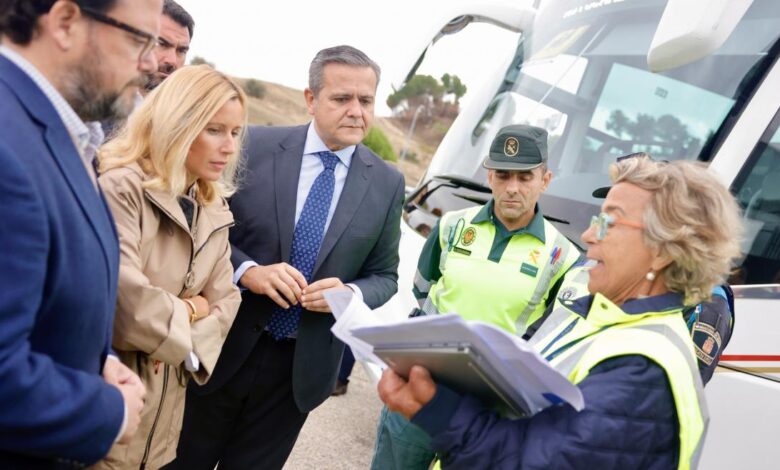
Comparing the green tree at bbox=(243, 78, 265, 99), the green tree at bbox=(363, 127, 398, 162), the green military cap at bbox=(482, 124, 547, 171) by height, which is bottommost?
the green tree at bbox=(243, 78, 265, 99)

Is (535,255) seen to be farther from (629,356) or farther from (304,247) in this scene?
(629,356)

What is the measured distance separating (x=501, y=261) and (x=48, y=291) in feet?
6.35

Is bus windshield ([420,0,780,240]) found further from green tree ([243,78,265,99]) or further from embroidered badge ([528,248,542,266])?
green tree ([243,78,265,99])

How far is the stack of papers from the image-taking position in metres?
1.32

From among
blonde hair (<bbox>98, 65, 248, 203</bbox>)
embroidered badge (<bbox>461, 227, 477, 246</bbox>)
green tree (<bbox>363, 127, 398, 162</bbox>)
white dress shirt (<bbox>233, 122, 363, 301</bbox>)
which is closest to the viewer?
blonde hair (<bbox>98, 65, 248, 203</bbox>)

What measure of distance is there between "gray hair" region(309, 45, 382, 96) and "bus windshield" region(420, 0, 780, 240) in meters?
1.36

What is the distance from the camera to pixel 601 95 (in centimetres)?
388

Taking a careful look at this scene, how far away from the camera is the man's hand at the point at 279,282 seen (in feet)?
7.91

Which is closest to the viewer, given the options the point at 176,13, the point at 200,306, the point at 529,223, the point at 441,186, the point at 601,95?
the point at 200,306

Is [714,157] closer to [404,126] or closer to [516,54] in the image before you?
[516,54]

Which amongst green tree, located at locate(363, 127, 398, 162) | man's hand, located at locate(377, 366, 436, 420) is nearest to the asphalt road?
man's hand, located at locate(377, 366, 436, 420)

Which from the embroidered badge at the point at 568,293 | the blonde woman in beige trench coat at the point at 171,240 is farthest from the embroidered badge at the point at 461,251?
the blonde woman in beige trench coat at the point at 171,240

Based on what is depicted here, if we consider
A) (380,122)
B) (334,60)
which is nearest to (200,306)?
(334,60)

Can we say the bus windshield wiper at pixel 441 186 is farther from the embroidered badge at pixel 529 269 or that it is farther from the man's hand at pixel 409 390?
the man's hand at pixel 409 390
